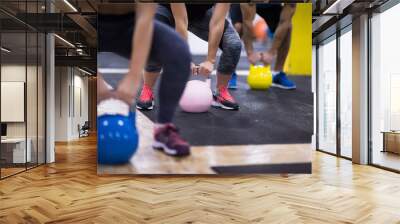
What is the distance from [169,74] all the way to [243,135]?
4.77 ft

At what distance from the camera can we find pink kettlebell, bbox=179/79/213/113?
6.01m

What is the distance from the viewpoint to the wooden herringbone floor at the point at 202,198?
3.96 m

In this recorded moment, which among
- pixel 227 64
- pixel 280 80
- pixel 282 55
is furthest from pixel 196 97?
pixel 282 55

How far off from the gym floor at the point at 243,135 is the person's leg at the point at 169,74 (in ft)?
0.43

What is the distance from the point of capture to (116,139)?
6.12m

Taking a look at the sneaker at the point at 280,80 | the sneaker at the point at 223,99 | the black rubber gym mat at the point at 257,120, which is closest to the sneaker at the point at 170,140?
the black rubber gym mat at the point at 257,120

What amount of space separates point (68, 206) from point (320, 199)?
9.52 feet

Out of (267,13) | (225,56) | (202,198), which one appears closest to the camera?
(202,198)

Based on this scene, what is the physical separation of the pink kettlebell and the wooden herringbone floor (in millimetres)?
1096

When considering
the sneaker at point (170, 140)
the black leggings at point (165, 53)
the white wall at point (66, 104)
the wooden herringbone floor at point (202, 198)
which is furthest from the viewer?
the white wall at point (66, 104)

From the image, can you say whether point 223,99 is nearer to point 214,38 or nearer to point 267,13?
point 214,38

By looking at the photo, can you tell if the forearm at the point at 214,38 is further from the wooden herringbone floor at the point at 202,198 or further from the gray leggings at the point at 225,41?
the wooden herringbone floor at the point at 202,198

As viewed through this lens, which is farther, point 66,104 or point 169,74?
point 66,104

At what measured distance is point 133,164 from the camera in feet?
20.1
